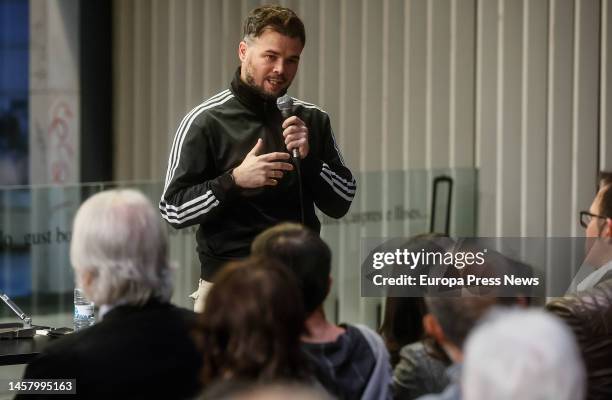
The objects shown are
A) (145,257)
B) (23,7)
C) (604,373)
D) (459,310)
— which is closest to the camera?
(459,310)

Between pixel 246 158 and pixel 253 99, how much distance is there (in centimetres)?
26

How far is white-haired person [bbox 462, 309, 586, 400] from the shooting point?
168cm

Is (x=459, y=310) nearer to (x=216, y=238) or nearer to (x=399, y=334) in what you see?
(x=399, y=334)

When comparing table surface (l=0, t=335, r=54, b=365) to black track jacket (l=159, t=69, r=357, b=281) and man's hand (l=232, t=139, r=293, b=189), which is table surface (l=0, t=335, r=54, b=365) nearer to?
black track jacket (l=159, t=69, r=357, b=281)

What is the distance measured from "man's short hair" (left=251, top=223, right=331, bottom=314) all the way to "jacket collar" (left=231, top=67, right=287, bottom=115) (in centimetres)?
97

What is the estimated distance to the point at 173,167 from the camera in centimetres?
346

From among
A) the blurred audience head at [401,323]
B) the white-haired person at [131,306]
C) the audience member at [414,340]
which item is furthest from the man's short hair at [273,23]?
the white-haired person at [131,306]

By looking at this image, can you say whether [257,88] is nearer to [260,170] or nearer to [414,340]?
[260,170]

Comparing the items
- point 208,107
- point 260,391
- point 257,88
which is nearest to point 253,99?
point 257,88

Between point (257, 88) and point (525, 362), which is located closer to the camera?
point (525, 362)

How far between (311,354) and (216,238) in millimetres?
1062

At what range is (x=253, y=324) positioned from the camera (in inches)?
82.1

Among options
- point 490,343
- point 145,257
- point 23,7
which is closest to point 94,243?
point 145,257

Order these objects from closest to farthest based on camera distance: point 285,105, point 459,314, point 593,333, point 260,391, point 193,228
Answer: point 260,391 → point 459,314 → point 593,333 → point 285,105 → point 193,228
